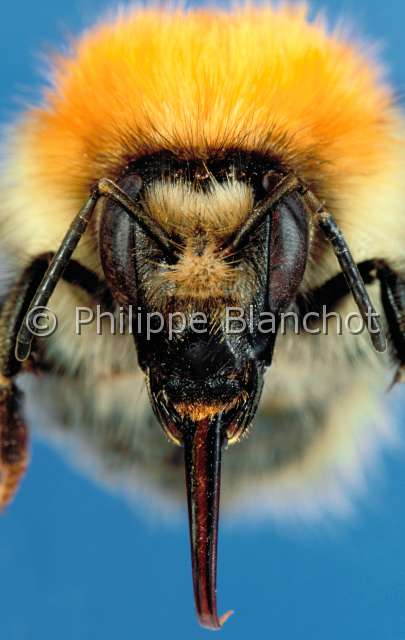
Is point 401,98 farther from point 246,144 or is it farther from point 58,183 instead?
point 58,183

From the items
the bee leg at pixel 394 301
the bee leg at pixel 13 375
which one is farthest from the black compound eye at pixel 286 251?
the bee leg at pixel 13 375

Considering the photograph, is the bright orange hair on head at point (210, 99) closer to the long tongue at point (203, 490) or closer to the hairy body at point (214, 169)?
the hairy body at point (214, 169)

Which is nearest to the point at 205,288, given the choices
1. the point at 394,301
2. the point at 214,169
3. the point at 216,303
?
the point at 216,303

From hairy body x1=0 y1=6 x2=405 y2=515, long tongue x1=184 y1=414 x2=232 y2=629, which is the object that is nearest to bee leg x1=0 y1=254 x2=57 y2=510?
hairy body x1=0 y1=6 x2=405 y2=515

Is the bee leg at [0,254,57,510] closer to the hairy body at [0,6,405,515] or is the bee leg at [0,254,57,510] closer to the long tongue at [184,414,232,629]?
the hairy body at [0,6,405,515]

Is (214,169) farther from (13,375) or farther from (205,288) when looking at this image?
(13,375)

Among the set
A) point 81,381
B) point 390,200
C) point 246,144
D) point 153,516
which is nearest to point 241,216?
point 246,144

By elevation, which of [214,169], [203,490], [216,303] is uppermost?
[214,169]
